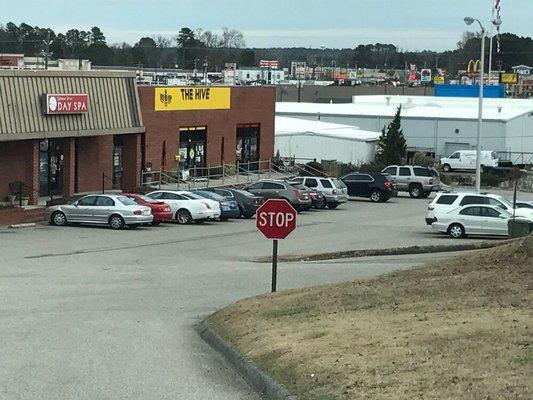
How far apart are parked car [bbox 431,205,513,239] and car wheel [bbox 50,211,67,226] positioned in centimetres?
1480

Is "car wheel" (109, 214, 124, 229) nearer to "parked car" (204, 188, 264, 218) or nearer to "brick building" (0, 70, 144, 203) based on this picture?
"brick building" (0, 70, 144, 203)

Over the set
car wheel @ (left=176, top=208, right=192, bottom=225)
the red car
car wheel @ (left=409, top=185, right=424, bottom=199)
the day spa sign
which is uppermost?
the day spa sign

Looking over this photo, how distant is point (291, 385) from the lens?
33.9 feet

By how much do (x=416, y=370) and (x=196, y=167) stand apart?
4731 cm

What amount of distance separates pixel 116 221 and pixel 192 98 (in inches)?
696

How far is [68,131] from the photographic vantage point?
43.8 m

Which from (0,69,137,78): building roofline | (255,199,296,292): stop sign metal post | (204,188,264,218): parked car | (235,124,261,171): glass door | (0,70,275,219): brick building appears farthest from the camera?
(235,124,261,171): glass door

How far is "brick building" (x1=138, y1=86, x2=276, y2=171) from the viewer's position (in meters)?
52.4

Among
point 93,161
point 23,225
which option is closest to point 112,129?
point 93,161

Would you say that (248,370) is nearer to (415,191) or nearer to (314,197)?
(314,197)

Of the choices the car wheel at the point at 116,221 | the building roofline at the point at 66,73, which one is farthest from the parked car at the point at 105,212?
the building roofline at the point at 66,73

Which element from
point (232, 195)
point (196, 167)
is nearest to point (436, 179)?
point (196, 167)

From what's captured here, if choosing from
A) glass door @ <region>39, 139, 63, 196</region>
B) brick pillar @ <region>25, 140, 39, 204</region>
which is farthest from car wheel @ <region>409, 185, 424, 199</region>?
brick pillar @ <region>25, 140, 39, 204</region>

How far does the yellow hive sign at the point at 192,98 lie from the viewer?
2064 inches
